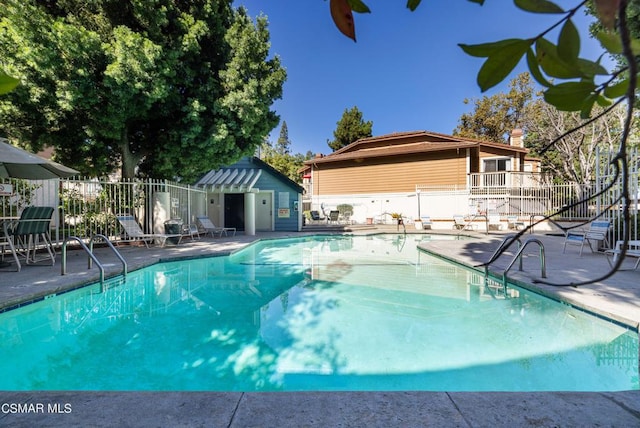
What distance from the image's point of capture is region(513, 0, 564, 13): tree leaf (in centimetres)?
63

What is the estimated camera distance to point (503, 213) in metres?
18.3

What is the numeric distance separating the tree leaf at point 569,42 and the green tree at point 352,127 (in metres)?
32.9

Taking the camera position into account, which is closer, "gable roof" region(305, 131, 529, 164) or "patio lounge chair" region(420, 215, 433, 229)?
"patio lounge chair" region(420, 215, 433, 229)

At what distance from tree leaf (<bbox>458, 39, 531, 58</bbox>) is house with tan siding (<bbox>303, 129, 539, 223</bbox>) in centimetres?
2034

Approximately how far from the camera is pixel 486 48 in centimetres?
69

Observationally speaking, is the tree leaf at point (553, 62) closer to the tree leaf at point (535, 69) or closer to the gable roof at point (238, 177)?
the tree leaf at point (535, 69)

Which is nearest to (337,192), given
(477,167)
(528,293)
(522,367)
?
(477,167)

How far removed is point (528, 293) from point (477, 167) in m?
18.1

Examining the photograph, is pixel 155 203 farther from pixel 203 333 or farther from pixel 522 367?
pixel 522 367

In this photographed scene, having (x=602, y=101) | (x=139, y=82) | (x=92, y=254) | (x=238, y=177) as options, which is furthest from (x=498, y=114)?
(x=602, y=101)

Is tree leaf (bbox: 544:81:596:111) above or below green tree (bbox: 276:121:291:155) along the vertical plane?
below

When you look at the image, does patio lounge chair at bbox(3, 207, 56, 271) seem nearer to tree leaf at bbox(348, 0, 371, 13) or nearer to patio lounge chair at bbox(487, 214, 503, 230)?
tree leaf at bbox(348, 0, 371, 13)

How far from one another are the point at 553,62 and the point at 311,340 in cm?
426

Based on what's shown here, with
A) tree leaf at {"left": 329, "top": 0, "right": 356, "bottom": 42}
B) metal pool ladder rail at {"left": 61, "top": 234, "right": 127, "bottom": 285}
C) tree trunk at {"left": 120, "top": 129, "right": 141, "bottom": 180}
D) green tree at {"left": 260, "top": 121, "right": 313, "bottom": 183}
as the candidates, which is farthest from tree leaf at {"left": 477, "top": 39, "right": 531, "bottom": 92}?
green tree at {"left": 260, "top": 121, "right": 313, "bottom": 183}
